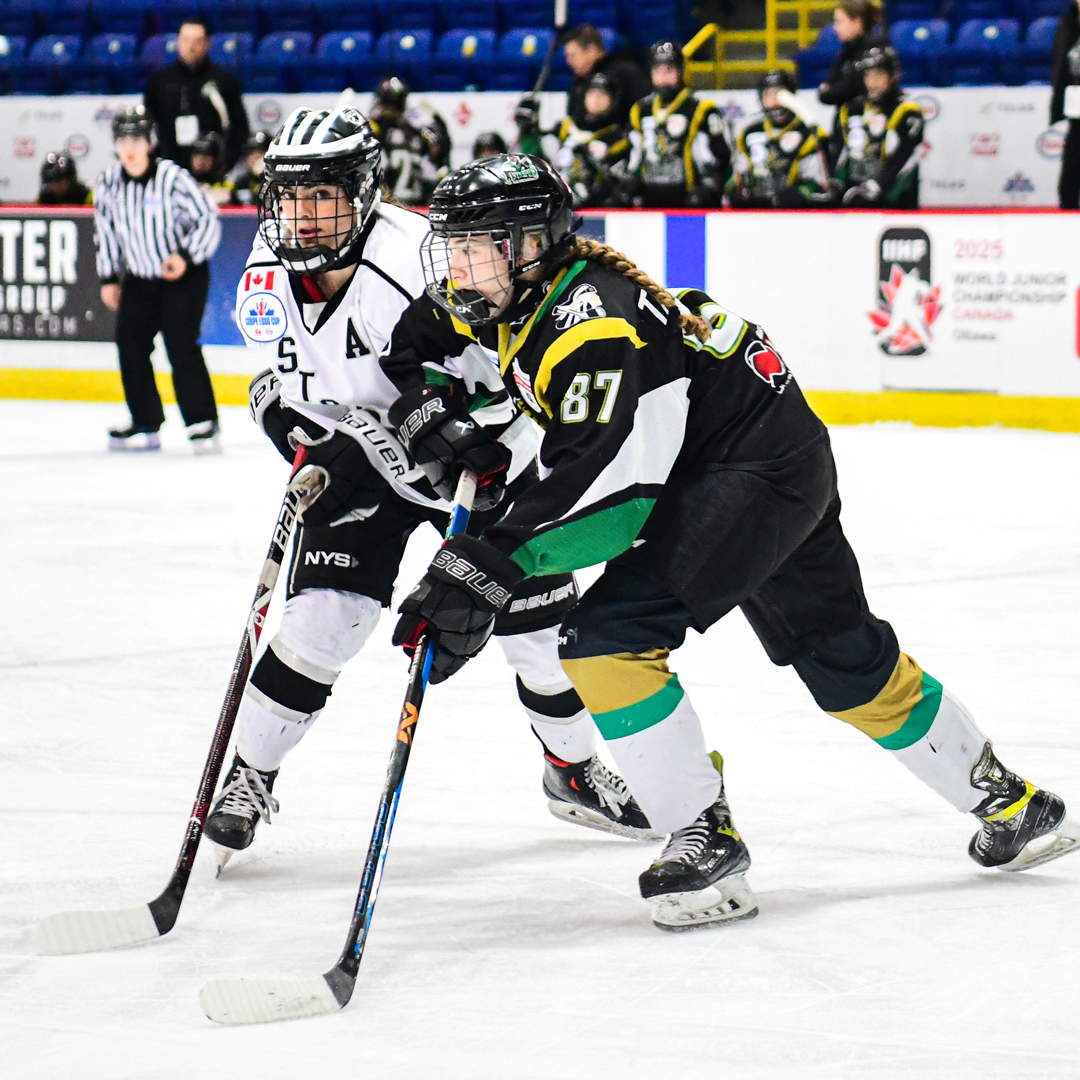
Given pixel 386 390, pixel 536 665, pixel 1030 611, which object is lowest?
pixel 1030 611

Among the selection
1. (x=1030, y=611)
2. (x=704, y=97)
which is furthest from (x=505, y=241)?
(x=704, y=97)

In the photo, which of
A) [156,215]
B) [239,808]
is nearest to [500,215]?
[239,808]

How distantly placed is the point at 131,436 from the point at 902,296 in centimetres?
341

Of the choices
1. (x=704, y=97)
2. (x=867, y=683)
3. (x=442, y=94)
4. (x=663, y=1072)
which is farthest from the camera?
(x=442, y=94)

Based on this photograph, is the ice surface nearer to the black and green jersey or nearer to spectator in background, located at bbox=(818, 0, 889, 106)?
the black and green jersey

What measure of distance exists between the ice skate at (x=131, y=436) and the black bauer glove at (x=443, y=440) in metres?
5.38

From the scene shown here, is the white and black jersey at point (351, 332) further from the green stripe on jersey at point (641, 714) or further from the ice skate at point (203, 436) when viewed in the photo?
the ice skate at point (203, 436)

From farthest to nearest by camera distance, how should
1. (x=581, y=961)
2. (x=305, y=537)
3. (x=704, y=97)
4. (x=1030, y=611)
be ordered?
1. (x=704, y=97)
2. (x=1030, y=611)
3. (x=305, y=537)
4. (x=581, y=961)

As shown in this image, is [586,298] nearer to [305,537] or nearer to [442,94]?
[305,537]

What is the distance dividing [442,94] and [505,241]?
8.75 m

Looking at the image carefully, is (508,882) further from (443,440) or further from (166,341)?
(166,341)

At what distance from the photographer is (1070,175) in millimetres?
8367

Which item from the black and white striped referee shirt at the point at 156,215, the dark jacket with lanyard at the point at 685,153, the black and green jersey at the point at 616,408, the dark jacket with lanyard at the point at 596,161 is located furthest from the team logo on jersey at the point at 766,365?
the dark jacket with lanyard at the point at 596,161

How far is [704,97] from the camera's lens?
9.20m
